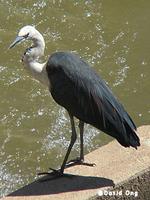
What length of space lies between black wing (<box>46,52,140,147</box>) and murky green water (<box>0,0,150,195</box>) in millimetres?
1704

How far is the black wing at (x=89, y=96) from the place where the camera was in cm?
450

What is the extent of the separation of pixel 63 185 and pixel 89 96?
71cm

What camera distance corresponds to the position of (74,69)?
4512 millimetres

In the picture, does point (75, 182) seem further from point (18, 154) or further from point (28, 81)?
point (28, 81)

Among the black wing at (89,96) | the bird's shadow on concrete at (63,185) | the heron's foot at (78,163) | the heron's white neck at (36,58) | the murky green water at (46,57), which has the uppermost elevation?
the murky green water at (46,57)

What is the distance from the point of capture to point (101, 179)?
470 cm

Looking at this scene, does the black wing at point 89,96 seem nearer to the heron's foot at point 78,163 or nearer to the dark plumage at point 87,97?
the dark plumage at point 87,97

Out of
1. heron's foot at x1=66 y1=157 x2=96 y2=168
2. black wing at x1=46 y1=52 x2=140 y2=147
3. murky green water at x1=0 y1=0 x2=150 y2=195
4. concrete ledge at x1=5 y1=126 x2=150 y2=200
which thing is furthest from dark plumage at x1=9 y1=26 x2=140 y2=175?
murky green water at x1=0 y1=0 x2=150 y2=195

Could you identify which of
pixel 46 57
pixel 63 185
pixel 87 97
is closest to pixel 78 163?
pixel 63 185

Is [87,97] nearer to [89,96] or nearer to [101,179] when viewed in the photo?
[89,96]

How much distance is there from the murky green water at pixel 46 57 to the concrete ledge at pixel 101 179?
4.20 ft

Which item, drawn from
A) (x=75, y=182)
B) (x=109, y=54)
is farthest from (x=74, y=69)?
(x=109, y=54)

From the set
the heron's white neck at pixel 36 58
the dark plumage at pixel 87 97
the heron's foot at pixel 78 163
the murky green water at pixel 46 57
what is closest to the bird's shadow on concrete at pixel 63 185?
the heron's foot at pixel 78 163

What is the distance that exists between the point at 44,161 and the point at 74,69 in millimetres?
2000
